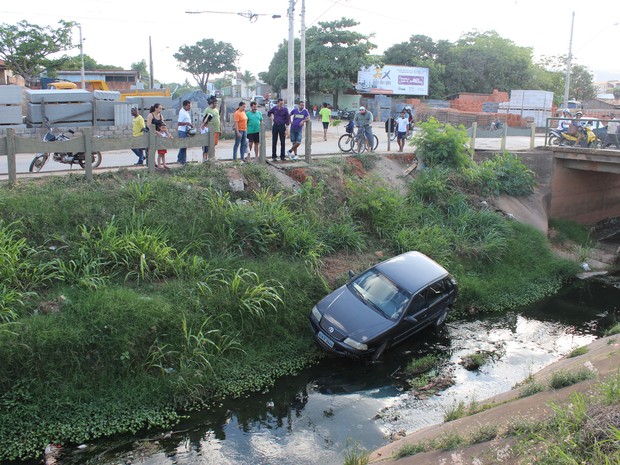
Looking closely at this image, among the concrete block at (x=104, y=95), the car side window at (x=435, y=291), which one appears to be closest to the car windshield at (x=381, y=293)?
the car side window at (x=435, y=291)

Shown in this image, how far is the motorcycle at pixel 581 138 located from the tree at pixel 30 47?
34163mm

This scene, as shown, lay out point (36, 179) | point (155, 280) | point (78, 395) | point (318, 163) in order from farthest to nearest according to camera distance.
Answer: point (318, 163) → point (36, 179) → point (155, 280) → point (78, 395)

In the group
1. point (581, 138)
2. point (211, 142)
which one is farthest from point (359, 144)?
point (581, 138)

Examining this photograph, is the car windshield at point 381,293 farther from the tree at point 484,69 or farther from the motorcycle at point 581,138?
the tree at point 484,69

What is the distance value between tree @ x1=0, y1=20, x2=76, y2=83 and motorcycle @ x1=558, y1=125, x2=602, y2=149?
34.2 metres

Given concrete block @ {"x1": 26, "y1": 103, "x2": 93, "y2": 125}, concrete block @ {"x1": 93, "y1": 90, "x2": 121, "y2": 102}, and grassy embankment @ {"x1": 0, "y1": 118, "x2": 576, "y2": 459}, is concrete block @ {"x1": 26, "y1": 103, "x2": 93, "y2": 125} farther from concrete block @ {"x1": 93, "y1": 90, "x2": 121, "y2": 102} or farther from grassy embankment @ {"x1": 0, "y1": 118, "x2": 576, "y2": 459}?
grassy embankment @ {"x1": 0, "y1": 118, "x2": 576, "y2": 459}

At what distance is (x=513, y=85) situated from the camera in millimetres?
57156

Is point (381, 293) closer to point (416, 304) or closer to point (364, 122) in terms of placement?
point (416, 304)

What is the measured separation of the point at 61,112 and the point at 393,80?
34702 mm

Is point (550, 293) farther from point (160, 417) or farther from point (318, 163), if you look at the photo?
point (160, 417)

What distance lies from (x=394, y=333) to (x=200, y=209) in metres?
5.34

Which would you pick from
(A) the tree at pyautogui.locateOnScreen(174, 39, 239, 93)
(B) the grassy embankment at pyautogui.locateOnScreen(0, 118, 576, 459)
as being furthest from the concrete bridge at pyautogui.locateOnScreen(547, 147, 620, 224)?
(A) the tree at pyautogui.locateOnScreen(174, 39, 239, 93)

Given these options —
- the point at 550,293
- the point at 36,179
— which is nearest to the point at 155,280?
the point at 36,179

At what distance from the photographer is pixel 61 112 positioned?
70.4ft
